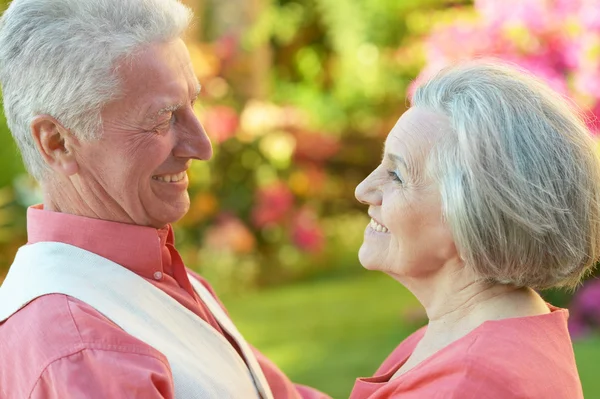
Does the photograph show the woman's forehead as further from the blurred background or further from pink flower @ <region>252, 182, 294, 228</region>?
pink flower @ <region>252, 182, 294, 228</region>

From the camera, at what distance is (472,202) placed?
5.89ft

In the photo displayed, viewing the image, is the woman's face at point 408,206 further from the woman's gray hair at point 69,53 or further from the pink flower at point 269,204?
the pink flower at point 269,204

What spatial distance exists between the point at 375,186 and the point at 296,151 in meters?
6.61

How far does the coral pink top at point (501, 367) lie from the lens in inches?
66.8

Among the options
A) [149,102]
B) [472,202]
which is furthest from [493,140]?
[149,102]

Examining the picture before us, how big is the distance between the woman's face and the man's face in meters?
0.45

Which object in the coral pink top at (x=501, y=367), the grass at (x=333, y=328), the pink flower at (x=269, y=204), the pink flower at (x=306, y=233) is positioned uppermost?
the coral pink top at (x=501, y=367)

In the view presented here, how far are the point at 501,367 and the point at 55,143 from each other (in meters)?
1.08

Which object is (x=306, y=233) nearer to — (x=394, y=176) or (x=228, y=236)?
(x=228, y=236)

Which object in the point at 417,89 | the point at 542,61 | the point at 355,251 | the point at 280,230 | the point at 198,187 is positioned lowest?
the point at 355,251

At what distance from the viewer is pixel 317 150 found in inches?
354

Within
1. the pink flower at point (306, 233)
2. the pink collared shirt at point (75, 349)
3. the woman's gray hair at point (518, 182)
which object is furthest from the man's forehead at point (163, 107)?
the pink flower at point (306, 233)

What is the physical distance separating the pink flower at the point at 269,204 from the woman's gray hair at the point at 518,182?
5.42 meters

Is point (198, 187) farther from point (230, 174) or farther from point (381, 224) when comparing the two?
point (381, 224)
